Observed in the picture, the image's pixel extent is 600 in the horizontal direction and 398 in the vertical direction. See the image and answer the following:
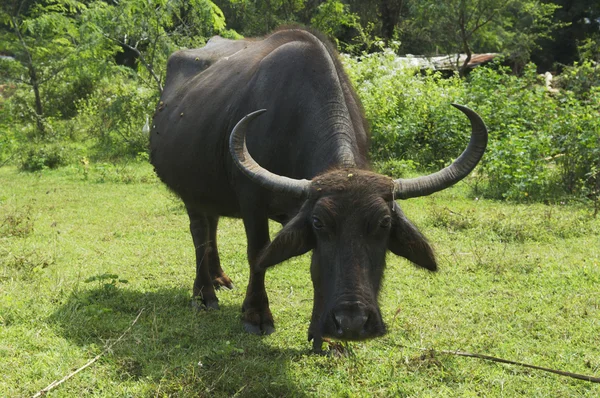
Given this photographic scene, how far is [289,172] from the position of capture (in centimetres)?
391

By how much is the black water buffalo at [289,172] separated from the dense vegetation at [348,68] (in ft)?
16.0

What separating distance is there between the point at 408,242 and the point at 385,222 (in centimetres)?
27

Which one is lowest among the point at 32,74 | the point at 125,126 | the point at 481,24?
Result: the point at 125,126

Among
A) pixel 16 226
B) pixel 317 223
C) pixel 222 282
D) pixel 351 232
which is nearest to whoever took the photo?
pixel 351 232

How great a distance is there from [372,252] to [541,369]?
1446 mm

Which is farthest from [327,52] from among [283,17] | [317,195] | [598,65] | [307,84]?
[283,17]

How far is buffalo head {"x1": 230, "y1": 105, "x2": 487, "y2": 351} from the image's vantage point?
2.82 m

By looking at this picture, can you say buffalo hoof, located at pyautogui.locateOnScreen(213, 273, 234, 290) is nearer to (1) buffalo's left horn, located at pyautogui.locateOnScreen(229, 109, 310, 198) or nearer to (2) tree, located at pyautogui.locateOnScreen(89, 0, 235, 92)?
(1) buffalo's left horn, located at pyautogui.locateOnScreen(229, 109, 310, 198)

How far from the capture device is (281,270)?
567 centimetres

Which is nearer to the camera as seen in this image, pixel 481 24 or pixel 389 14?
→ pixel 389 14

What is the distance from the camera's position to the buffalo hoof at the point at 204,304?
475 cm

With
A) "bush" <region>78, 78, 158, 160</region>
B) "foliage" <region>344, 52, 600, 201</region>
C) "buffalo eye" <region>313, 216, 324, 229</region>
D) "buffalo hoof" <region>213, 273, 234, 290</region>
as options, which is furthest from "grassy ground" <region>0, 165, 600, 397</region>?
"bush" <region>78, 78, 158, 160</region>

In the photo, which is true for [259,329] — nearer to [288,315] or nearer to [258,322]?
[258,322]

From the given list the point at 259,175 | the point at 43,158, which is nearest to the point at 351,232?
the point at 259,175
